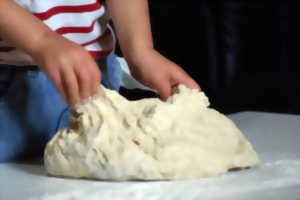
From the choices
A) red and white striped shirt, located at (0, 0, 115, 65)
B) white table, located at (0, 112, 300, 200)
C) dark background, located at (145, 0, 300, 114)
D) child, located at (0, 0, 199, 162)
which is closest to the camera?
white table, located at (0, 112, 300, 200)

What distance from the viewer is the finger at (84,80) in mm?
664

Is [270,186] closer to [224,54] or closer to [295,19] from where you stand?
[224,54]

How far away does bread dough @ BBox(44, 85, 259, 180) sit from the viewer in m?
0.65

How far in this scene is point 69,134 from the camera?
68 centimetres

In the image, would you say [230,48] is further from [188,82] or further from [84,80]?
[84,80]

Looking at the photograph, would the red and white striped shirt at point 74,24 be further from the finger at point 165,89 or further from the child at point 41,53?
the finger at point 165,89

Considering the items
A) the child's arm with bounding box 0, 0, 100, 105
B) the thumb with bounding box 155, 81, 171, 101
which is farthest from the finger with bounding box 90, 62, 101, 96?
the thumb with bounding box 155, 81, 171, 101

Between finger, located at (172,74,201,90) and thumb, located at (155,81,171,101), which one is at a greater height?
finger, located at (172,74,201,90)

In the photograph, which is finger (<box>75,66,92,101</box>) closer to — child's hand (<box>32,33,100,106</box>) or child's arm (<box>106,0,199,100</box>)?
child's hand (<box>32,33,100,106</box>)

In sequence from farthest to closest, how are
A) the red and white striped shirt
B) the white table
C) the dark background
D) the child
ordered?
the dark background < the red and white striped shirt < the child < the white table

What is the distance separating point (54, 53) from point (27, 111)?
0.17 meters

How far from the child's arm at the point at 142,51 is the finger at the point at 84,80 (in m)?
0.14

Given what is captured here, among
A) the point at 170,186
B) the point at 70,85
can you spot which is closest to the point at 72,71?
the point at 70,85

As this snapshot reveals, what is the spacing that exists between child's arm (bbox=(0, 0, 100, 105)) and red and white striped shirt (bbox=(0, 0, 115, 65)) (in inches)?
4.6
